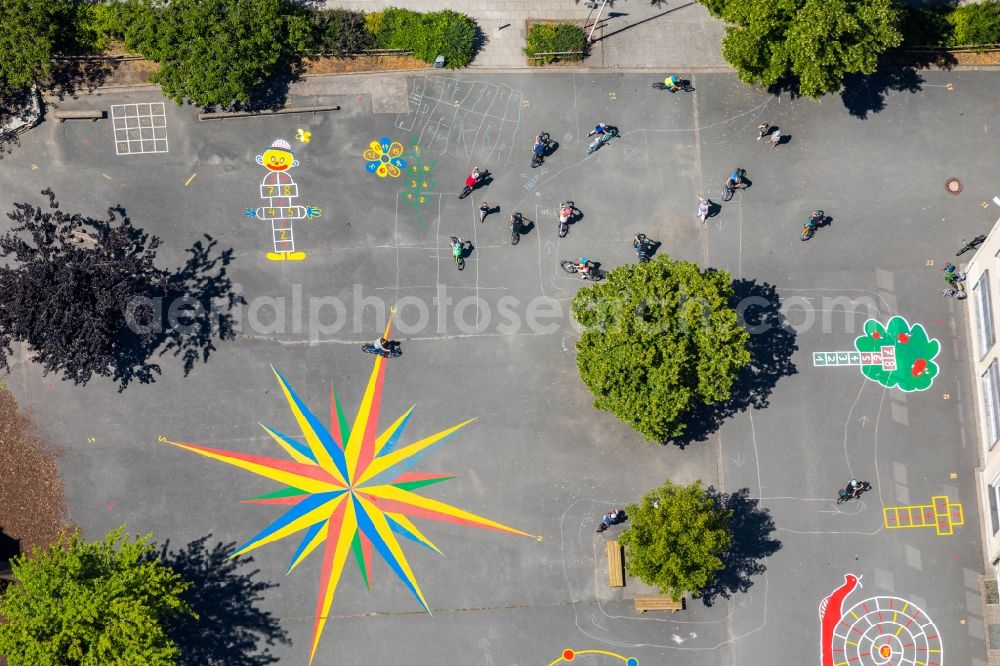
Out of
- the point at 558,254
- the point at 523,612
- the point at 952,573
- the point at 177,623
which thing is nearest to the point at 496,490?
the point at 523,612

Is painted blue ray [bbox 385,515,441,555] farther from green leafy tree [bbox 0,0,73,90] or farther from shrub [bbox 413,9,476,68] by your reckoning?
green leafy tree [bbox 0,0,73,90]

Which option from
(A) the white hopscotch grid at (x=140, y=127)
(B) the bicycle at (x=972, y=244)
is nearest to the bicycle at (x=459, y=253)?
(A) the white hopscotch grid at (x=140, y=127)

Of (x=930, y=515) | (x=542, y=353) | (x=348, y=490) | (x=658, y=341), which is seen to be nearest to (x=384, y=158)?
(x=542, y=353)

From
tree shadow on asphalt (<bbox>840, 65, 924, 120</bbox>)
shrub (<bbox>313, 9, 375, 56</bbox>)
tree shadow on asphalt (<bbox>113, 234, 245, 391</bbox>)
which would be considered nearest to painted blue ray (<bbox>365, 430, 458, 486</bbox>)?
tree shadow on asphalt (<bbox>113, 234, 245, 391</bbox>)

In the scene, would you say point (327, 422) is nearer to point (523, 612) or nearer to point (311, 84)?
point (523, 612)

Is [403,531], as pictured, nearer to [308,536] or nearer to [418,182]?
[308,536]

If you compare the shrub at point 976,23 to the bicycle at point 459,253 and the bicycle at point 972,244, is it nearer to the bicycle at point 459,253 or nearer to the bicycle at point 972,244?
the bicycle at point 972,244
